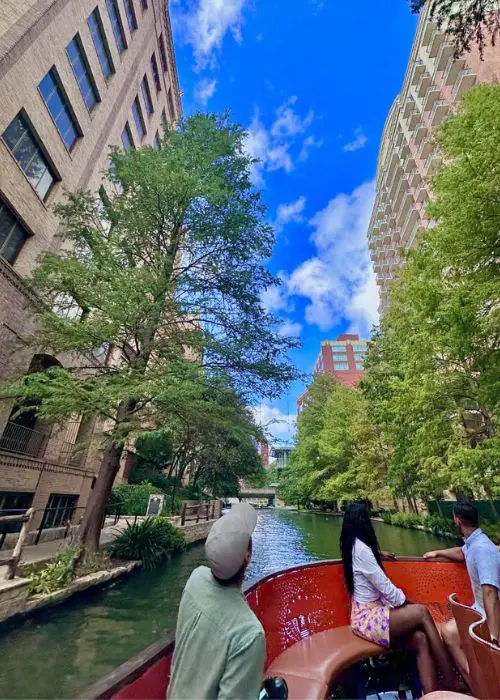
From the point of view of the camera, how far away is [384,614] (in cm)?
266

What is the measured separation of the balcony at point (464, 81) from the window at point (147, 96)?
23.0 meters

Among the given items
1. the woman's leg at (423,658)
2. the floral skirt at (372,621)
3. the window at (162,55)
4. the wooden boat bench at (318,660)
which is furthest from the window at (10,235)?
the window at (162,55)

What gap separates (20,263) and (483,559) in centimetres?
1255

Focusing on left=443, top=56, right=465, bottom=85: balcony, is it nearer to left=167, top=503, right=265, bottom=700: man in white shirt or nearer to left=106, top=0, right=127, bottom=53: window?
left=106, top=0, right=127, bottom=53: window

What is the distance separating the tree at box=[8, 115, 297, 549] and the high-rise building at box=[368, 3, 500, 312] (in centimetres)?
1764

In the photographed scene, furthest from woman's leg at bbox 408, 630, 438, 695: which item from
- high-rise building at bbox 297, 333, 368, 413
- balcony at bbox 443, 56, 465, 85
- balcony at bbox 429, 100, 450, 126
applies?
high-rise building at bbox 297, 333, 368, 413

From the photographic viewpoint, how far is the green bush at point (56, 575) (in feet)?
19.9

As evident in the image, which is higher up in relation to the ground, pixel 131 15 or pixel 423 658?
pixel 131 15

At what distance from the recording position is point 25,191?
33.3 feet

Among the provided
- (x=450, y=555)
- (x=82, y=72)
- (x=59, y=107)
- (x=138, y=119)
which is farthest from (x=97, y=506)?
(x=138, y=119)

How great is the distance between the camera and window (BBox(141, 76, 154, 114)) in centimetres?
1953

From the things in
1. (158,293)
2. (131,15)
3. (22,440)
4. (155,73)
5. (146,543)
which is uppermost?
(155,73)

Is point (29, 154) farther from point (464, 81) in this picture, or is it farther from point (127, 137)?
point (464, 81)

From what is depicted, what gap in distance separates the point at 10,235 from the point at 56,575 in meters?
9.37
